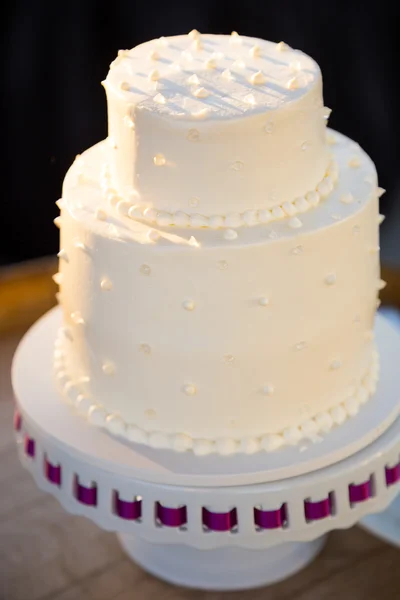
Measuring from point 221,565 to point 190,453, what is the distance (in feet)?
0.96

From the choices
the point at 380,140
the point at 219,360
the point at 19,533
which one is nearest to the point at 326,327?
the point at 219,360

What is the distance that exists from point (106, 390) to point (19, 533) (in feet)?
1.44

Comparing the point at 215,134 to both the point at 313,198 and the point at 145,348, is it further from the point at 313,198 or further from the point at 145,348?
the point at 145,348

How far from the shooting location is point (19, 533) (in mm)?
1646

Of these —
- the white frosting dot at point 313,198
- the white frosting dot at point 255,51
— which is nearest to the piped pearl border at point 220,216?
the white frosting dot at point 313,198

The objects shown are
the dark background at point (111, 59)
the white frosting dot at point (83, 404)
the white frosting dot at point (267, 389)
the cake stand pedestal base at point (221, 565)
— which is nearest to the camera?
the white frosting dot at point (267, 389)

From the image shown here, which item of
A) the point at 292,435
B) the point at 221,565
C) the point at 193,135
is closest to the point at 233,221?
the point at 193,135

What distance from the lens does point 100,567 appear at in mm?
1586

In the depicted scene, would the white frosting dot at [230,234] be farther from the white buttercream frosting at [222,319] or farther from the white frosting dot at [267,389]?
the white frosting dot at [267,389]

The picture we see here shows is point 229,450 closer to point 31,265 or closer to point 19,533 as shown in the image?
point 19,533

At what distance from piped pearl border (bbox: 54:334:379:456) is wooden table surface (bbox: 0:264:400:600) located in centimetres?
33

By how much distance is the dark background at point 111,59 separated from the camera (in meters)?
2.06

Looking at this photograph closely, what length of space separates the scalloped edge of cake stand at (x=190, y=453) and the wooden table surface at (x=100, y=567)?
31 cm

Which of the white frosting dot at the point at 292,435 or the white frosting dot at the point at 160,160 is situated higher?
the white frosting dot at the point at 160,160
